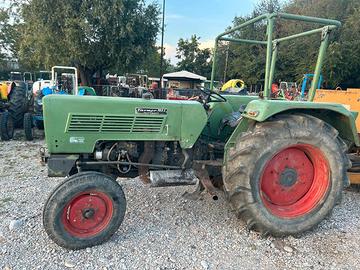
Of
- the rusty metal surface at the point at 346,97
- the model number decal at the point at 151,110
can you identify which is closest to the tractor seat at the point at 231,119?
the model number decal at the point at 151,110

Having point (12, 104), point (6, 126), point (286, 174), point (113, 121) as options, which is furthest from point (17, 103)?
point (286, 174)

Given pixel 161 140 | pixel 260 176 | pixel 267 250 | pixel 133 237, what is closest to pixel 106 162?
pixel 161 140

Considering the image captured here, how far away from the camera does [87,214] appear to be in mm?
2684

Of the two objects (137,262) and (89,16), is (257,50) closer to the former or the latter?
(89,16)

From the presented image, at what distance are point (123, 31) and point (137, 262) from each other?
1234 centimetres

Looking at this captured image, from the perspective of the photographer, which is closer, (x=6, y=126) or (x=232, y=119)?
(x=232, y=119)

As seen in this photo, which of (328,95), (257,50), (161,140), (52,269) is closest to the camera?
(52,269)

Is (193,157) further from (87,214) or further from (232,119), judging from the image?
(87,214)

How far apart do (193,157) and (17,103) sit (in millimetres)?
6203

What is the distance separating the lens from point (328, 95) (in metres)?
6.59

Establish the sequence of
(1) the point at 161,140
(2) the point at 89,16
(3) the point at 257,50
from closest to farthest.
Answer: (1) the point at 161,140 → (2) the point at 89,16 → (3) the point at 257,50

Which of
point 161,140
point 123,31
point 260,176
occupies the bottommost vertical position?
point 260,176

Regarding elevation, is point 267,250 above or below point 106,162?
below

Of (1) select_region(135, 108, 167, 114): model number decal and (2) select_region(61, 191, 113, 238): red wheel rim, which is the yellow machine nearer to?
(1) select_region(135, 108, 167, 114): model number decal
